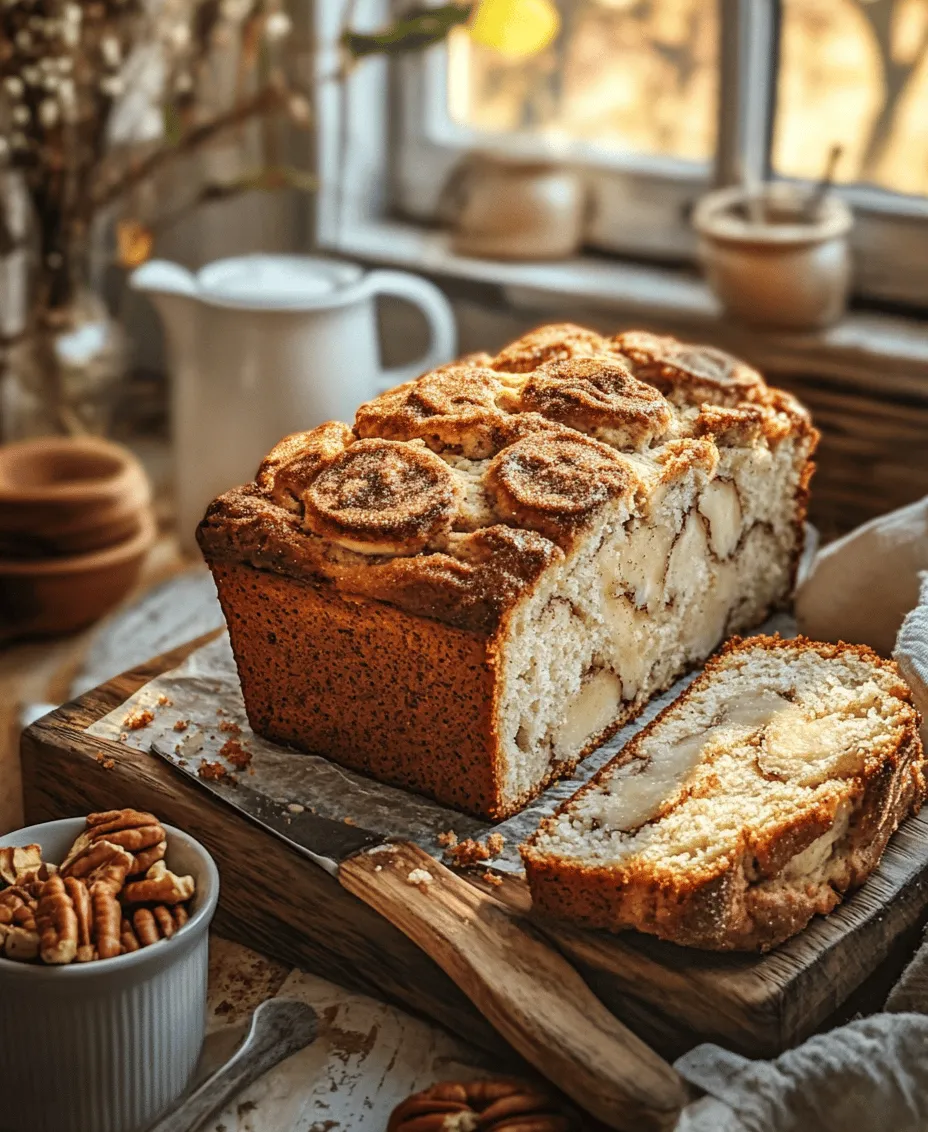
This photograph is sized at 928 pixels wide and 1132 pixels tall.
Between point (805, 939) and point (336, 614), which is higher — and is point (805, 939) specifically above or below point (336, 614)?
below

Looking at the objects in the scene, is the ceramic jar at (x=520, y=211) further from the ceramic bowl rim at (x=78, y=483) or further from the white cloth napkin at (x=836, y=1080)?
the white cloth napkin at (x=836, y=1080)

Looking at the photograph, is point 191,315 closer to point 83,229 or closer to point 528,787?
point 83,229

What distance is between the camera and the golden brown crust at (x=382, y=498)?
165 cm

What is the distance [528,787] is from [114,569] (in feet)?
3.31

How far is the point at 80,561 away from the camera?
2.44m

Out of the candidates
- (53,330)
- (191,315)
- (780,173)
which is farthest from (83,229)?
(780,173)

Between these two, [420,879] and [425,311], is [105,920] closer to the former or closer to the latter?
[420,879]

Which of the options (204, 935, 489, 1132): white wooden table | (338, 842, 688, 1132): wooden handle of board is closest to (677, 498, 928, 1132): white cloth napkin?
(338, 842, 688, 1132): wooden handle of board

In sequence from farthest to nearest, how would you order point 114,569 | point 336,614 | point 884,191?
point 884,191, point 114,569, point 336,614

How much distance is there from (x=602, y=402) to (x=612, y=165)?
1.28 metres

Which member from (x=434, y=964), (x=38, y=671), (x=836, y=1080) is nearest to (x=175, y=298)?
Result: (x=38, y=671)

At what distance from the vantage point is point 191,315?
2564 millimetres

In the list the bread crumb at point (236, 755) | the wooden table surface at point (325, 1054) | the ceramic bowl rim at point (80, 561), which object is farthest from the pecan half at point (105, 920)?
the ceramic bowl rim at point (80, 561)

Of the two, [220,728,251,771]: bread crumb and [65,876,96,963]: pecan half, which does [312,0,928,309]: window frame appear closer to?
[220,728,251,771]: bread crumb
